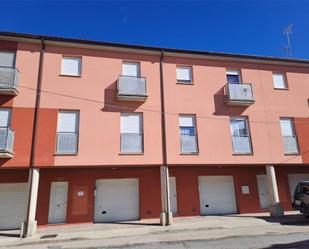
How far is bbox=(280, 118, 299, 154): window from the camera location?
15803 millimetres

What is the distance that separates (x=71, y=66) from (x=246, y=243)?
11.7 m

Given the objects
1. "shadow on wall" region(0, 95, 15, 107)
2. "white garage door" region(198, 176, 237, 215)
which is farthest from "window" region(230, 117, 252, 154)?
"shadow on wall" region(0, 95, 15, 107)

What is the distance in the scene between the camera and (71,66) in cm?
1441

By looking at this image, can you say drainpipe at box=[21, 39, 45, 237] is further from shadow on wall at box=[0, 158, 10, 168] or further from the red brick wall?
the red brick wall

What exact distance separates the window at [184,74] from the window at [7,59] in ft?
28.9

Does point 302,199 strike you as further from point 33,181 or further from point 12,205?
point 12,205

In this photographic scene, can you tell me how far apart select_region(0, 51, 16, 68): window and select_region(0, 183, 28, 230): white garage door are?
6132mm

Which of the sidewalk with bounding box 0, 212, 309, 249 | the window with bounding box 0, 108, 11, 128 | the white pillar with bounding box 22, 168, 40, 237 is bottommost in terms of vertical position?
the sidewalk with bounding box 0, 212, 309, 249

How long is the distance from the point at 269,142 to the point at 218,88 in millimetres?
4300

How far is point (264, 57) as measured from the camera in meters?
16.7

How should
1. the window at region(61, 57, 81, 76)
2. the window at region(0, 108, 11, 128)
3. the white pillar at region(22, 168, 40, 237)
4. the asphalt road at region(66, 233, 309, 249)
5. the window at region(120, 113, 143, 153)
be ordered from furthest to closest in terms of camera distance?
the window at region(61, 57, 81, 76), the window at region(120, 113, 143, 153), the window at region(0, 108, 11, 128), the white pillar at region(22, 168, 40, 237), the asphalt road at region(66, 233, 309, 249)

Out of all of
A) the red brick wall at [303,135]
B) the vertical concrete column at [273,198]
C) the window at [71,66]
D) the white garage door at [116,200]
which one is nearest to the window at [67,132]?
the window at [71,66]

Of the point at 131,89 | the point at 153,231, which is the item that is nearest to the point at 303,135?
the point at 131,89

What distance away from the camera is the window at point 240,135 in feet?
49.6
